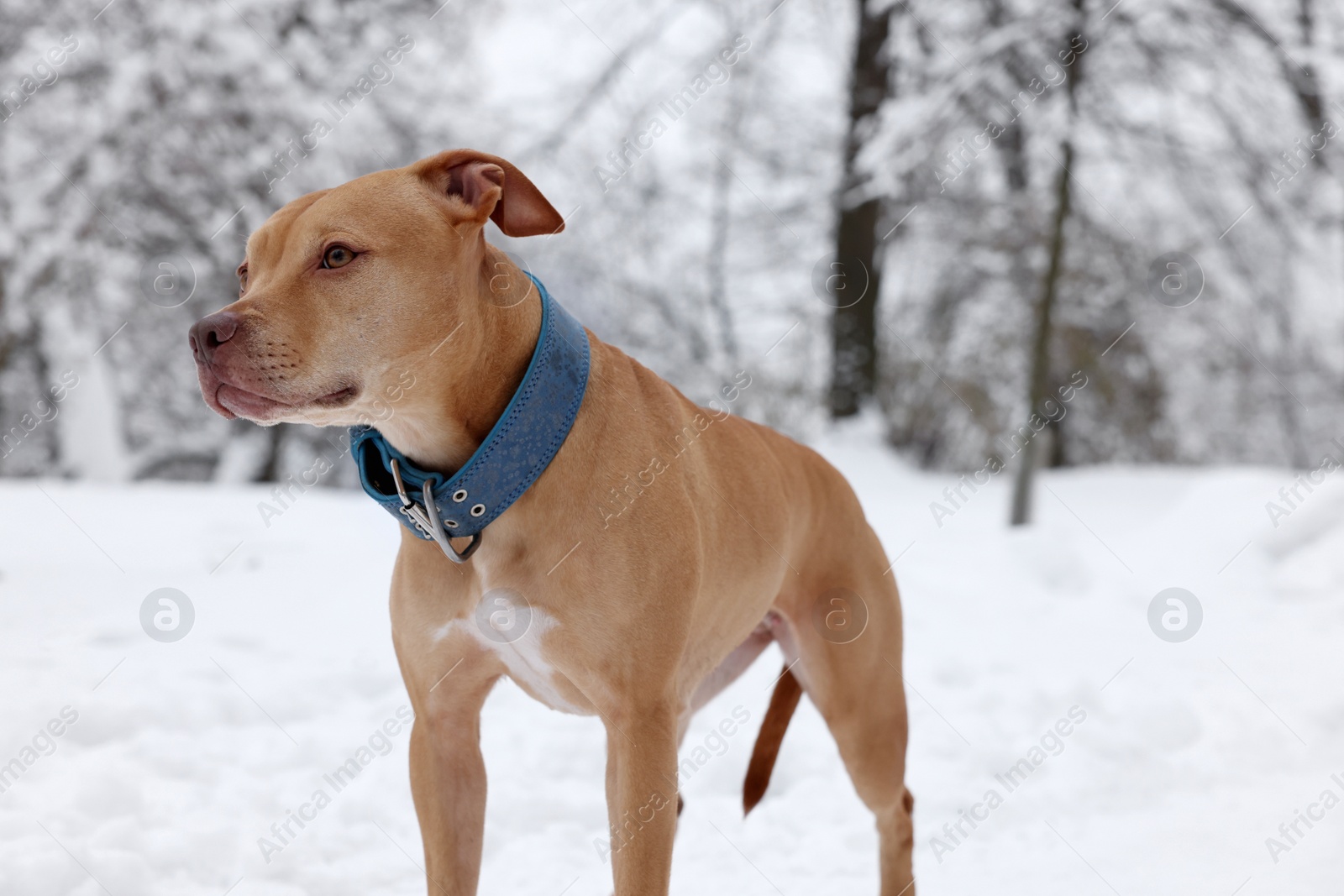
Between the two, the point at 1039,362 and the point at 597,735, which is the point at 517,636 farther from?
the point at 1039,362

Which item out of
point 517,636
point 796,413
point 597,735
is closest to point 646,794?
point 517,636

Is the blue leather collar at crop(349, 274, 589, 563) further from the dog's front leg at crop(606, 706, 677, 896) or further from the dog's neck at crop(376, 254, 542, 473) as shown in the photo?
the dog's front leg at crop(606, 706, 677, 896)

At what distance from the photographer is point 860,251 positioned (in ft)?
33.0

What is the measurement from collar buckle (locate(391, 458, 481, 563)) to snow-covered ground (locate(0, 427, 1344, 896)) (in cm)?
135

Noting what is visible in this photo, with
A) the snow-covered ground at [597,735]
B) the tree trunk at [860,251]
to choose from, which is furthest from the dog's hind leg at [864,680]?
the tree trunk at [860,251]

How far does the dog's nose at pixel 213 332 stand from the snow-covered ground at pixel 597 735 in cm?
164

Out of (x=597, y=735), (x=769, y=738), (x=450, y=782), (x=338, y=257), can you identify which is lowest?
(x=597, y=735)

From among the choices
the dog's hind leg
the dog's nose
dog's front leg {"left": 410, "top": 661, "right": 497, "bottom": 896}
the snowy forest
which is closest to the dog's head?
the dog's nose

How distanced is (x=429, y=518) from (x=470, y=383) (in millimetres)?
293

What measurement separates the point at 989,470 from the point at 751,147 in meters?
4.47

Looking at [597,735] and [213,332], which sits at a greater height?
[213,332]

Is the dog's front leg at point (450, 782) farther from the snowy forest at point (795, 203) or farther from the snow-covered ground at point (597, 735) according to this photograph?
the snowy forest at point (795, 203)

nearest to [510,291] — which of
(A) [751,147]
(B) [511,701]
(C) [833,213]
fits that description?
(B) [511,701]

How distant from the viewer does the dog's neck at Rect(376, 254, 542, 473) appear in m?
2.12
